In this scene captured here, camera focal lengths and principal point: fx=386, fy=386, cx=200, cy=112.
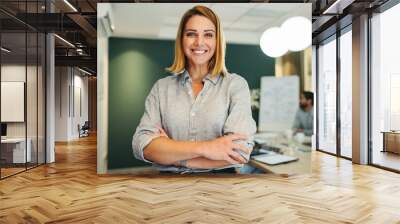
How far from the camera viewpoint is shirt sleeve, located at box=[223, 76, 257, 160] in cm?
545

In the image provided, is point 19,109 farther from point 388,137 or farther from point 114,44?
point 388,137

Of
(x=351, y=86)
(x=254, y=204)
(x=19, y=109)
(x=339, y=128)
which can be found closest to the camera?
(x=254, y=204)

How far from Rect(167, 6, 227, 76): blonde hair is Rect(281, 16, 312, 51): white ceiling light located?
3.28 ft

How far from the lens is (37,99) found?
7.09 metres

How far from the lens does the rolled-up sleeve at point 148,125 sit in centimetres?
554

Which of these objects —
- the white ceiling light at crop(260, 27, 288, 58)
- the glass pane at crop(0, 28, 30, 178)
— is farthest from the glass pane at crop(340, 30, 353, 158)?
the glass pane at crop(0, 28, 30, 178)

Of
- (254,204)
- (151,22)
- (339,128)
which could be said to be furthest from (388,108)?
(151,22)

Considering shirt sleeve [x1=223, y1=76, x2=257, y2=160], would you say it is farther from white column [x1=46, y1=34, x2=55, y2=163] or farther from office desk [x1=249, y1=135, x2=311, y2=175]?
white column [x1=46, y1=34, x2=55, y2=163]

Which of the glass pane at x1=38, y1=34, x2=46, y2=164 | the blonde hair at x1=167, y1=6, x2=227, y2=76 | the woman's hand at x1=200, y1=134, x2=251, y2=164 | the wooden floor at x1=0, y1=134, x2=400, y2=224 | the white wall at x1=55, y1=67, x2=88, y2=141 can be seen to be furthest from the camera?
the white wall at x1=55, y1=67, x2=88, y2=141

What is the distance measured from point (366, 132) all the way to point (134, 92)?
4626mm

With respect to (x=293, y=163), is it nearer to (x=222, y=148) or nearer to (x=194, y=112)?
(x=222, y=148)

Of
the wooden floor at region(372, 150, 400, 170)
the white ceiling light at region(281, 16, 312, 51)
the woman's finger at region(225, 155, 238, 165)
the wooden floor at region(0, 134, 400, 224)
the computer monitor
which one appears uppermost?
the white ceiling light at region(281, 16, 312, 51)

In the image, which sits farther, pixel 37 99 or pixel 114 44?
pixel 37 99

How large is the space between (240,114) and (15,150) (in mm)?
3683
